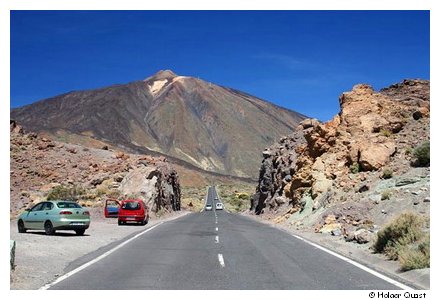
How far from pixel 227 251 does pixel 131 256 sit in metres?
3.31

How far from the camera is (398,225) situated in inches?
590

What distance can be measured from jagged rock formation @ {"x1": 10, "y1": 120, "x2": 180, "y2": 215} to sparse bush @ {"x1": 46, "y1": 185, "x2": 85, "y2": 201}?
18 centimetres

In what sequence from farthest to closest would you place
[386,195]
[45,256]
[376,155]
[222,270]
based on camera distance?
[376,155] → [386,195] → [45,256] → [222,270]

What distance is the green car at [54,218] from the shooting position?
70.4 feet

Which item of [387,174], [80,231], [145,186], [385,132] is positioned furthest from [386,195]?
[145,186]

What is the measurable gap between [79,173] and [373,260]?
42.6 meters

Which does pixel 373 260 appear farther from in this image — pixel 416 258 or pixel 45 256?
pixel 45 256

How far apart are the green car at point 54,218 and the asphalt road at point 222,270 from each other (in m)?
4.34

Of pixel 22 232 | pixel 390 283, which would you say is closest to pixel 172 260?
pixel 390 283

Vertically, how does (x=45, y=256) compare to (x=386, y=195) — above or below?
below

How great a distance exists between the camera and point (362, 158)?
31766 mm

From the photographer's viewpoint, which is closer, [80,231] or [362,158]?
[80,231]
